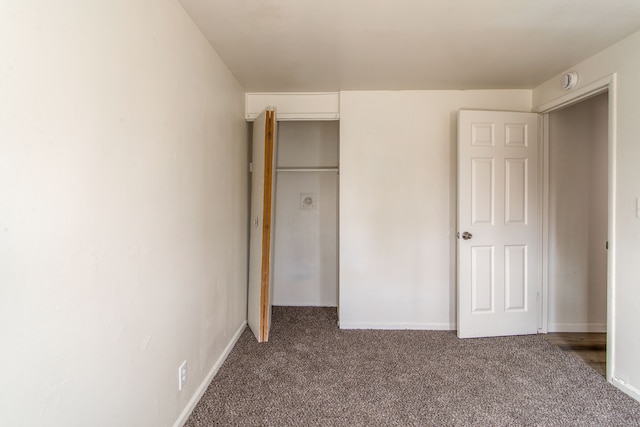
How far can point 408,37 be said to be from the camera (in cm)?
198

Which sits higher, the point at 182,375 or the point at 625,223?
the point at 625,223

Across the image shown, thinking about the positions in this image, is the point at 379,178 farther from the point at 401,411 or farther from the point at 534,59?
the point at 401,411

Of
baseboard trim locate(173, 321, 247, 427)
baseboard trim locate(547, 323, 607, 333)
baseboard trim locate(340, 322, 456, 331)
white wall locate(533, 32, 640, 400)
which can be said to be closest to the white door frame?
white wall locate(533, 32, 640, 400)

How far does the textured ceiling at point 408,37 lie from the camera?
1.67 metres

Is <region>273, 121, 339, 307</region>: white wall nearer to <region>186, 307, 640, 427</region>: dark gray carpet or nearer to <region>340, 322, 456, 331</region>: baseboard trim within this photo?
<region>340, 322, 456, 331</region>: baseboard trim

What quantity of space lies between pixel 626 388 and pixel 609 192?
4.12 ft

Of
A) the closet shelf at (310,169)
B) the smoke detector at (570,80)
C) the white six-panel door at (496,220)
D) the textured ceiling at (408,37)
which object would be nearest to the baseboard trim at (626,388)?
the white six-panel door at (496,220)

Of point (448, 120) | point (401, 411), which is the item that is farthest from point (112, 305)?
point (448, 120)

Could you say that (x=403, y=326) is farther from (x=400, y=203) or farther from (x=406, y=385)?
(x=400, y=203)

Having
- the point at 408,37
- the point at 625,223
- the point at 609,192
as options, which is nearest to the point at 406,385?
the point at 625,223

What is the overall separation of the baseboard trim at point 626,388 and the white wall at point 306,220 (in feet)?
7.92

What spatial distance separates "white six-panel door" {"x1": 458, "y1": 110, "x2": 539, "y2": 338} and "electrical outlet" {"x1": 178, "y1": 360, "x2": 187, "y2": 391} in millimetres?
2249

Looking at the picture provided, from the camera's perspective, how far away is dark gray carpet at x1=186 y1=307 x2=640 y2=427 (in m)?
1.74

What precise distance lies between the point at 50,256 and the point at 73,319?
22 cm
